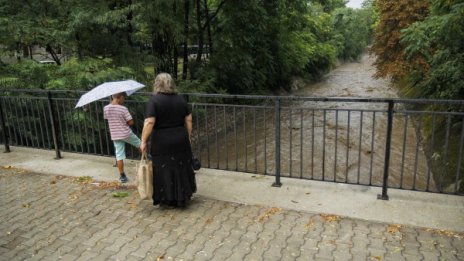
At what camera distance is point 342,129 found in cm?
1264

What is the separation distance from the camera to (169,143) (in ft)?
15.5

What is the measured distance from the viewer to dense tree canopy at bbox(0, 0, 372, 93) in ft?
28.7

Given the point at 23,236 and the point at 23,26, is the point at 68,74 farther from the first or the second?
the point at 23,236

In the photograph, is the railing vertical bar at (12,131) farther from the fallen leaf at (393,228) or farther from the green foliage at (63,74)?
the fallen leaf at (393,228)

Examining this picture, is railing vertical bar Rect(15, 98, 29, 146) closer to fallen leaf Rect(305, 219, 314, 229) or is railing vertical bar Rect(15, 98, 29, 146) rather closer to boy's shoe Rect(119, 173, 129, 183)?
boy's shoe Rect(119, 173, 129, 183)

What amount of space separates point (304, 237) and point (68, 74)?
21.0 ft

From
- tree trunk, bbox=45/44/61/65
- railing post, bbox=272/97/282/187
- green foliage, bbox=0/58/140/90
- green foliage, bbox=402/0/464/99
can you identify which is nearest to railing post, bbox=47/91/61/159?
green foliage, bbox=0/58/140/90

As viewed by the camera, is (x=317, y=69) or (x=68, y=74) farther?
(x=317, y=69)

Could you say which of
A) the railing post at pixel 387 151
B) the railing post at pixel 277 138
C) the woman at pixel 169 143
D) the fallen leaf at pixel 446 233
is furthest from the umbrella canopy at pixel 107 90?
the fallen leaf at pixel 446 233

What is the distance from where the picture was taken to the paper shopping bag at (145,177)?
16.0 feet

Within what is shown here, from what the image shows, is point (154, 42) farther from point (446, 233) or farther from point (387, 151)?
point (446, 233)

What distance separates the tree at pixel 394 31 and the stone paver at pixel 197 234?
28.2ft

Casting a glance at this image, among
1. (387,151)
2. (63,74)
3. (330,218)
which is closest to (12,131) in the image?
(63,74)

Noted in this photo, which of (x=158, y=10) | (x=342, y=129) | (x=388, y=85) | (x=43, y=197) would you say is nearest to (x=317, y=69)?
(x=388, y=85)
